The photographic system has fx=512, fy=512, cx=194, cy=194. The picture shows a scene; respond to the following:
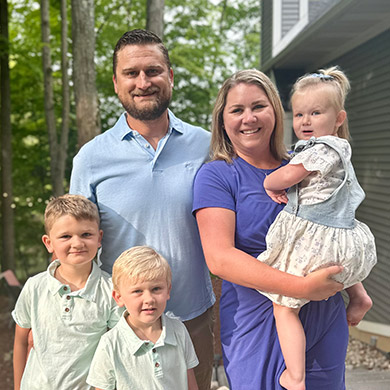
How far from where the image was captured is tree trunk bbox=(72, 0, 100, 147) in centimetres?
599

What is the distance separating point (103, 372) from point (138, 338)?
18 cm

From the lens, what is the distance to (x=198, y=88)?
12805mm

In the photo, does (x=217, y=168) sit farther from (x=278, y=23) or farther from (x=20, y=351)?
(x=278, y=23)

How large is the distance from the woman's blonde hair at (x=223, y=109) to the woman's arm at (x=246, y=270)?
29 cm

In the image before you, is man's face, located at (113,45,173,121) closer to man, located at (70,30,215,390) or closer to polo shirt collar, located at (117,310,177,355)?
man, located at (70,30,215,390)

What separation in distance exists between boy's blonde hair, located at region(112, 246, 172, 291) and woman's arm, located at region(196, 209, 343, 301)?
21 cm

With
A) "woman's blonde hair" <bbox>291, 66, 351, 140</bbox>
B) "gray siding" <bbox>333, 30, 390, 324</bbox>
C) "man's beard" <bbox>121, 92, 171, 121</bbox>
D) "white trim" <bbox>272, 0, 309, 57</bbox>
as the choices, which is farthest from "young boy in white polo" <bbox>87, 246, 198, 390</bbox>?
"white trim" <bbox>272, 0, 309, 57</bbox>

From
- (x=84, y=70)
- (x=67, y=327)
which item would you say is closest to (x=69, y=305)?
(x=67, y=327)

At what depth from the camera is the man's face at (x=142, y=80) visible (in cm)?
220

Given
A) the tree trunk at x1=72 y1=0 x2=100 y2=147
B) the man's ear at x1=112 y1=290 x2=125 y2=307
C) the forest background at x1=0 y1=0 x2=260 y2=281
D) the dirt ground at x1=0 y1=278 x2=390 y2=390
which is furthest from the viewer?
the forest background at x1=0 y1=0 x2=260 y2=281

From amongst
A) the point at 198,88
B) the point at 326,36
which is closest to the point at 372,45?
the point at 326,36

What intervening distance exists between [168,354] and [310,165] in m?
0.92

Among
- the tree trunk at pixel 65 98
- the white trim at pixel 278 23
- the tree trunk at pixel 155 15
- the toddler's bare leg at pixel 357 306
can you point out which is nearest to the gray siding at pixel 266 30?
the white trim at pixel 278 23

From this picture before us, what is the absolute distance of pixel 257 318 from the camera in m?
1.95
